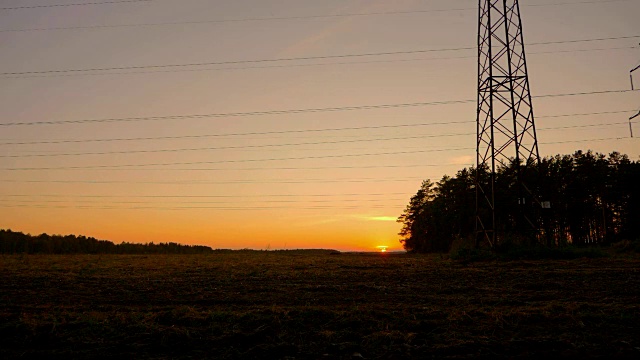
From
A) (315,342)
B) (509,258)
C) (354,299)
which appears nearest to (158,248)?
(509,258)

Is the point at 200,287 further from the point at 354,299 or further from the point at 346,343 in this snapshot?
the point at 346,343

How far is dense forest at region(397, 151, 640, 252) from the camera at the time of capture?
69875 millimetres

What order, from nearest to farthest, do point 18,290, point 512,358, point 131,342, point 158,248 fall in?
point 512,358, point 131,342, point 18,290, point 158,248

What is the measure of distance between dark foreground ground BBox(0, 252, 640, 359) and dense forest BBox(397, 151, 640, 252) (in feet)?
164

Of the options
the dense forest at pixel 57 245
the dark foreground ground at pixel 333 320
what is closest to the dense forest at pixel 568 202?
the dense forest at pixel 57 245

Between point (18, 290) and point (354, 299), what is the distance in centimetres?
1086

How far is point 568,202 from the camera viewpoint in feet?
240

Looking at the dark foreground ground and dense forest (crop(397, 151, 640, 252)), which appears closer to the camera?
the dark foreground ground

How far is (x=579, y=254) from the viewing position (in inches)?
1073

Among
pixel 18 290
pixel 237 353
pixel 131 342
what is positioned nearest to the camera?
pixel 237 353

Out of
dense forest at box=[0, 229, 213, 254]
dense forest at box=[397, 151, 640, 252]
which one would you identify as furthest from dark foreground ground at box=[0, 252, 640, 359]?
dense forest at box=[397, 151, 640, 252]

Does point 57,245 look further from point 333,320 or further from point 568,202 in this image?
point 568,202

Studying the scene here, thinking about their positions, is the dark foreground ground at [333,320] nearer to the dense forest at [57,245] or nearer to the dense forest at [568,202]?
the dense forest at [57,245]

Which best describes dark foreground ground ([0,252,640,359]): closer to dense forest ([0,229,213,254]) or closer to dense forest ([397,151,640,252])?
dense forest ([0,229,213,254])
